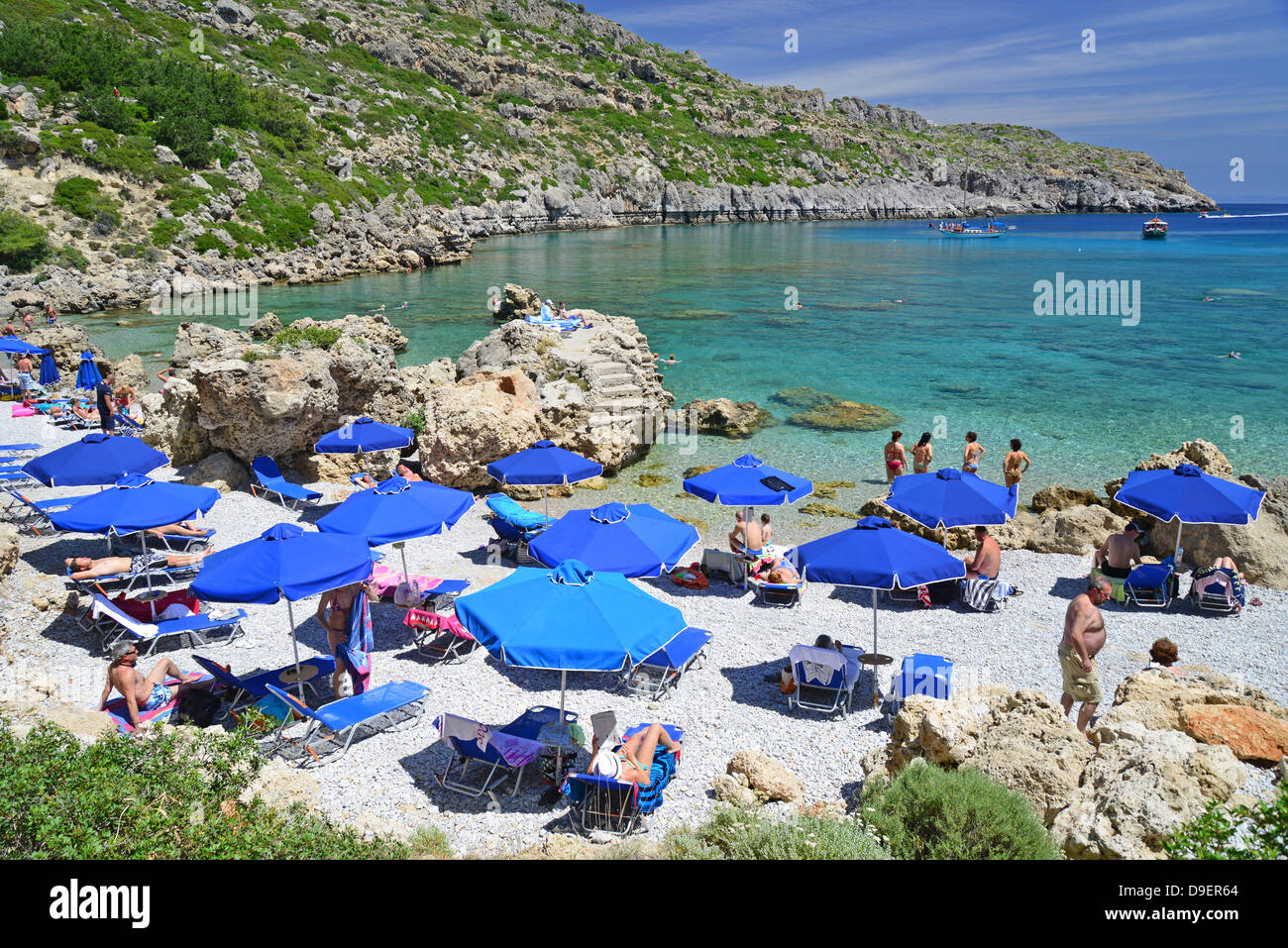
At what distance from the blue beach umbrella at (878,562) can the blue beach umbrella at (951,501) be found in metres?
1.90

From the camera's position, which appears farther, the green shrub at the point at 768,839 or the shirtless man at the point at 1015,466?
the shirtless man at the point at 1015,466

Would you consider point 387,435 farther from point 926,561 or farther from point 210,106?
point 210,106

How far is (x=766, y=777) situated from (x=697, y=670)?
8.32 ft

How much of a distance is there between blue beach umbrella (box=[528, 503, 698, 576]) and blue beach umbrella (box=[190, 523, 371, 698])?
2158mm

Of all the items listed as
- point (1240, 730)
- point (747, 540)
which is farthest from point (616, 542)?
point (1240, 730)

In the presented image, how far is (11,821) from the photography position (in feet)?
12.7

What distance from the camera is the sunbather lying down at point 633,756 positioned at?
6.19 m

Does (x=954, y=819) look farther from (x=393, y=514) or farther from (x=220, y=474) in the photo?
(x=220, y=474)

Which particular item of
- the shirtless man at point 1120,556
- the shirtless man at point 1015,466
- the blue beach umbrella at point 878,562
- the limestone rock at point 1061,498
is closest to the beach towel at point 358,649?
the blue beach umbrella at point 878,562

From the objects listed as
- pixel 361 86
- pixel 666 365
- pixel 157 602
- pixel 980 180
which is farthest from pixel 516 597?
pixel 980 180

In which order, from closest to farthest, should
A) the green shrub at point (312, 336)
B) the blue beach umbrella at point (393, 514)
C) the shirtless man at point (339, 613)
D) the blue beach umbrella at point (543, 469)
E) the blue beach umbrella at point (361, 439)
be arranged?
the shirtless man at point (339, 613) → the blue beach umbrella at point (393, 514) → the blue beach umbrella at point (543, 469) → the blue beach umbrella at point (361, 439) → the green shrub at point (312, 336)

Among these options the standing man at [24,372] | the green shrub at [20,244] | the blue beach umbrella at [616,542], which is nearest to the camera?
the blue beach umbrella at [616,542]

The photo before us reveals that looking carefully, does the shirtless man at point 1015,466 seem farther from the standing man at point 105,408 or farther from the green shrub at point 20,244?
the green shrub at point 20,244

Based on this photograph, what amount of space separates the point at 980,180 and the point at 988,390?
177 metres
